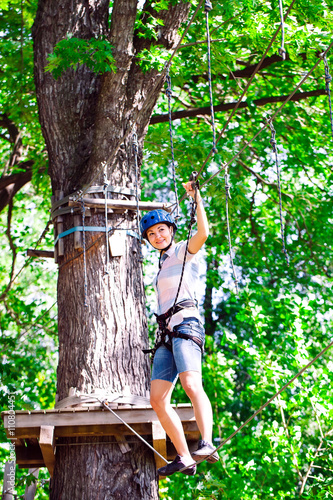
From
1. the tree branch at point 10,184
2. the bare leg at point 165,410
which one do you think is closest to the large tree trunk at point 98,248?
the bare leg at point 165,410

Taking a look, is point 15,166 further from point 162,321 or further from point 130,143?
point 162,321

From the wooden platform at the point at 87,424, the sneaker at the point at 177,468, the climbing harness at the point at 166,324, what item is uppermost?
the climbing harness at the point at 166,324

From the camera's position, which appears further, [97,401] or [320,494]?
[320,494]

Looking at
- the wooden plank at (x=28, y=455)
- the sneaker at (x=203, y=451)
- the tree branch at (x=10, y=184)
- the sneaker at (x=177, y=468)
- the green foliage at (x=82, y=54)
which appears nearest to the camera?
the sneaker at (x=203, y=451)

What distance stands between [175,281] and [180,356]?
20.0 inches

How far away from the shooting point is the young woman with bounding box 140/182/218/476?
3174 millimetres

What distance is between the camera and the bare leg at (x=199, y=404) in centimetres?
312

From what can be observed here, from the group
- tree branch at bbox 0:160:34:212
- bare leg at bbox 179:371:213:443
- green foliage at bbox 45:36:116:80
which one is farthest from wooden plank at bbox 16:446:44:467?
tree branch at bbox 0:160:34:212

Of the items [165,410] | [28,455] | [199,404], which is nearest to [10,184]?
[28,455]

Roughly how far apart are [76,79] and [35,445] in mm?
3096

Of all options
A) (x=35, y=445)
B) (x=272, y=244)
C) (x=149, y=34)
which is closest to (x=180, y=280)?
(x=35, y=445)

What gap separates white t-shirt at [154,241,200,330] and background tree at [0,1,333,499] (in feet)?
2.63

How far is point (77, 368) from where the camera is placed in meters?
4.16

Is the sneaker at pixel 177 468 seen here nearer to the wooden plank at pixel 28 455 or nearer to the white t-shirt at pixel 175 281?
the white t-shirt at pixel 175 281
